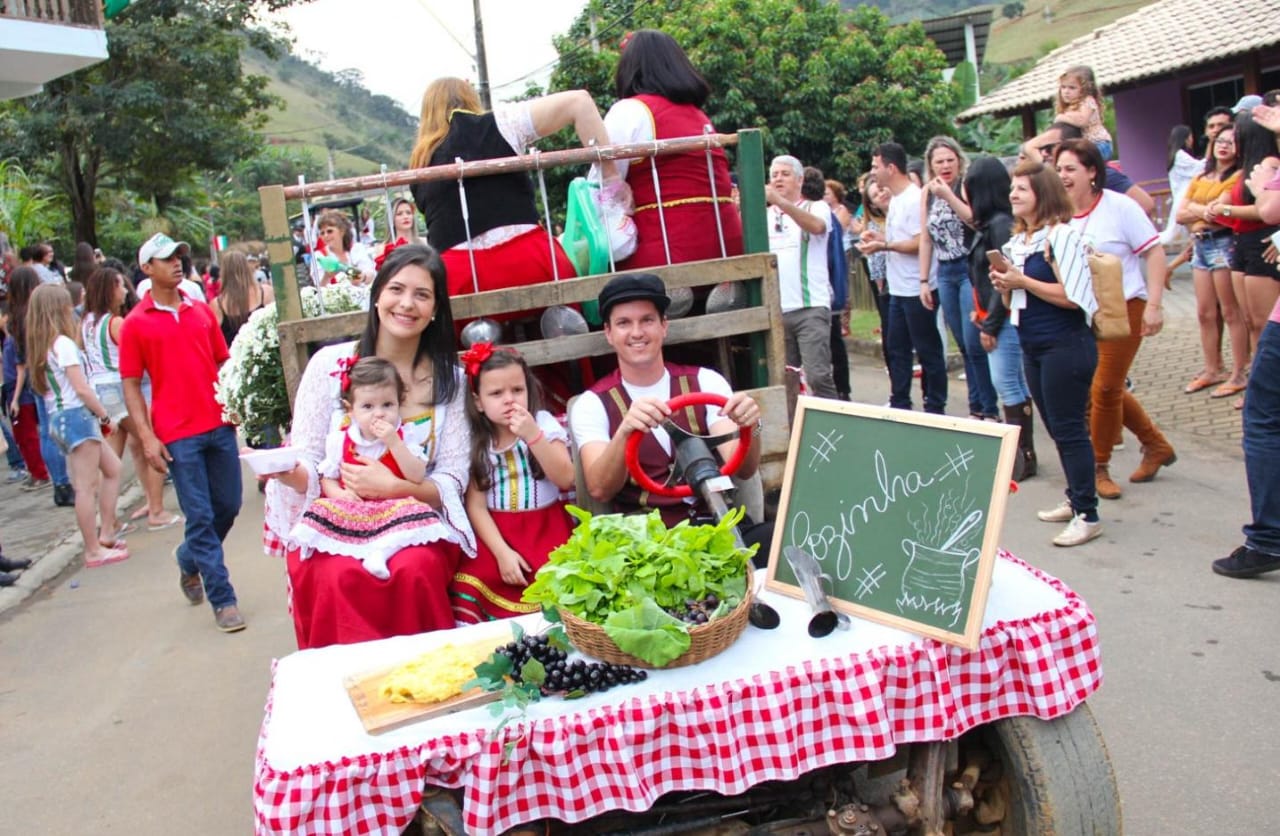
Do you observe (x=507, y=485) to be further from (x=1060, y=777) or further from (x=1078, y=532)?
(x=1078, y=532)

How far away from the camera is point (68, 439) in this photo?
8.19 m

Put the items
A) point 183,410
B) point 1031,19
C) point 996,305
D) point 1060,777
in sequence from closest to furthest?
point 1060,777, point 183,410, point 996,305, point 1031,19

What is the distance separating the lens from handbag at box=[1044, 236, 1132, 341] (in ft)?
19.1

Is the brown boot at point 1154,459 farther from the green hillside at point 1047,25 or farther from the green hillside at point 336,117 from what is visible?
the green hillside at point 336,117

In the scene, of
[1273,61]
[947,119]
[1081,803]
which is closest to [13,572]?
[1081,803]

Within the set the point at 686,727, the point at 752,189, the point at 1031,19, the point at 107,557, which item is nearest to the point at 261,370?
the point at 752,189

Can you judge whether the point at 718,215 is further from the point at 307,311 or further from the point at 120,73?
the point at 120,73

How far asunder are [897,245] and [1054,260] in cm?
290

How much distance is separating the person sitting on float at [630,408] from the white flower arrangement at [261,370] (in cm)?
130

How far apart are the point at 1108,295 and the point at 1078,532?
125cm

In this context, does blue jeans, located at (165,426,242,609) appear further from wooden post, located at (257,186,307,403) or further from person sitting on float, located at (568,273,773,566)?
person sitting on float, located at (568,273,773,566)

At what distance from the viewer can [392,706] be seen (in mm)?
2838

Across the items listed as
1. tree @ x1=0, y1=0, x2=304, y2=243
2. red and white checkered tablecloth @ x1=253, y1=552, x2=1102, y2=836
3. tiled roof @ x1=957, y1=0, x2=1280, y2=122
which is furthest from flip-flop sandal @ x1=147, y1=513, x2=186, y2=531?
tree @ x1=0, y1=0, x2=304, y2=243

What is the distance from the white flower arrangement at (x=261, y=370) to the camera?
15.6ft
